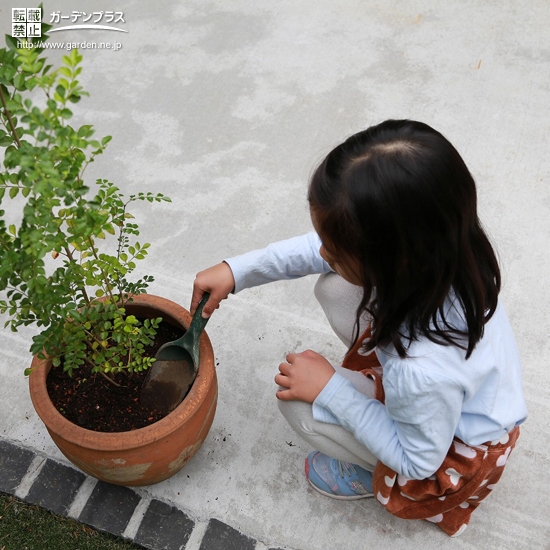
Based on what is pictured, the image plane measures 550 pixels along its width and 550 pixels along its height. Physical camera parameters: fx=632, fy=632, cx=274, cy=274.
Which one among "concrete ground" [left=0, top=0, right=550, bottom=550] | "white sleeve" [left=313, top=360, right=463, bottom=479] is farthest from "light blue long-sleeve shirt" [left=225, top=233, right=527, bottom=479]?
"concrete ground" [left=0, top=0, right=550, bottom=550]

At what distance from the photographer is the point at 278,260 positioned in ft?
5.11

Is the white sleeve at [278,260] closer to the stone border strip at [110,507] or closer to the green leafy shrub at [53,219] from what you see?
the green leafy shrub at [53,219]

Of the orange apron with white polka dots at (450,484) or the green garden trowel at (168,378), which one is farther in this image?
the green garden trowel at (168,378)

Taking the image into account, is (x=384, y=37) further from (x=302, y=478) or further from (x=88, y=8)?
(x=302, y=478)

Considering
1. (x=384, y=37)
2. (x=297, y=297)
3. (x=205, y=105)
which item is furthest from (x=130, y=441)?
(x=384, y=37)

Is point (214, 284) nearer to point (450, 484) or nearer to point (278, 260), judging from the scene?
point (278, 260)

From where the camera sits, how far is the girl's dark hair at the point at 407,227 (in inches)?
40.7

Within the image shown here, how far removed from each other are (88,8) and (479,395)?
8.75ft

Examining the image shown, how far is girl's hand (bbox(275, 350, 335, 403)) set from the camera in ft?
4.53

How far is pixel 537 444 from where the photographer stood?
172 cm

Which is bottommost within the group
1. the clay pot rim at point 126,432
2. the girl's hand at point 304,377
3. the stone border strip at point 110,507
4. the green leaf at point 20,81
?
the stone border strip at point 110,507

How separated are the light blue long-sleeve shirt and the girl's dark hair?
1.5 inches

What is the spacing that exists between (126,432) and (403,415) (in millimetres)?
578

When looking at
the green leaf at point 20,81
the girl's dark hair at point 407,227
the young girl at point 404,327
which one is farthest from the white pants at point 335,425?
the green leaf at point 20,81
